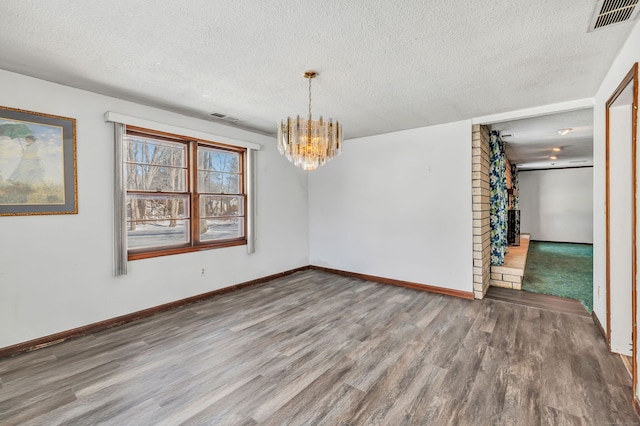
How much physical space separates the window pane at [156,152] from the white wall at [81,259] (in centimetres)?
31

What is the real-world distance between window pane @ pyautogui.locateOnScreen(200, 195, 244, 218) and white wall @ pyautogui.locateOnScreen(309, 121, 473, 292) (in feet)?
5.42

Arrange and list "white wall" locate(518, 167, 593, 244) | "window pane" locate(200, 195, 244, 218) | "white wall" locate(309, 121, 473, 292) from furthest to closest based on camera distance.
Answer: "white wall" locate(518, 167, 593, 244), "window pane" locate(200, 195, 244, 218), "white wall" locate(309, 121, 473, 292)

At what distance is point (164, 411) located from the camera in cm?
191

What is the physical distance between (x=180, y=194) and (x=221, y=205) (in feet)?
2.31

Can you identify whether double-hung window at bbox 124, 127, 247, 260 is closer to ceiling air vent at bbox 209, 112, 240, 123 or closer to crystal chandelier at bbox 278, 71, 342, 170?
ceiling air vent at bbox 209, 112, 240, 123

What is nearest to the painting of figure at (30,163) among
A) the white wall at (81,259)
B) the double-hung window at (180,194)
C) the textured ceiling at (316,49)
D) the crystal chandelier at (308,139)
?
the white wall at (81,259)

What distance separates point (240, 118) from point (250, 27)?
225cm

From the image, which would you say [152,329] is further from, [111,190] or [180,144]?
[180,144]

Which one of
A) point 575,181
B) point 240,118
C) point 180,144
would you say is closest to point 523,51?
point 240,118

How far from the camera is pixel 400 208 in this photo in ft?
15.7

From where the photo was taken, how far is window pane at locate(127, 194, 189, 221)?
3588 mm

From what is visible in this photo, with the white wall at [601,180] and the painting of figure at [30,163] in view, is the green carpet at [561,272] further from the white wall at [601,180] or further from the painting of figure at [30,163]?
the painting of figure at [30,163]

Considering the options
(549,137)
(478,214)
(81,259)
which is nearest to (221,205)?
(81,259)

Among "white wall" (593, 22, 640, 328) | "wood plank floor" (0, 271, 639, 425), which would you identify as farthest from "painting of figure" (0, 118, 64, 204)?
"white wall" (593, 22, 640, 328)
